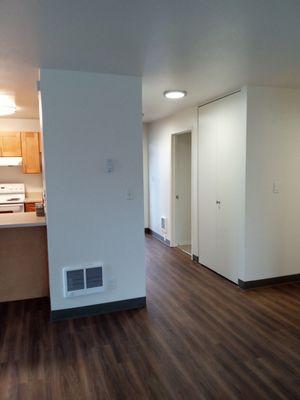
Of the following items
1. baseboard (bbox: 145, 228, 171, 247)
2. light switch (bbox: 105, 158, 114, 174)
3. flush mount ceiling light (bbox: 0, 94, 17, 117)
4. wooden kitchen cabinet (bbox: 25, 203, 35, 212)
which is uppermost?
A: flush mount ceiling light (bbox: 0, 94, 17, 117)

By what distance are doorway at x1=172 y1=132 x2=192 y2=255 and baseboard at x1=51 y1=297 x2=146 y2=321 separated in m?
2.35

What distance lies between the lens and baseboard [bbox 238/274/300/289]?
3.81m

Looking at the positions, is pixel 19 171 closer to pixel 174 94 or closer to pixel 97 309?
pixel 174 94

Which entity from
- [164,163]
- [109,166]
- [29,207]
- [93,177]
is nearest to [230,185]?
[109,166]

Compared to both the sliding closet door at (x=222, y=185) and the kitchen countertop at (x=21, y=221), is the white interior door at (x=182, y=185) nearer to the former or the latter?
the sliding closet door at (x=222, y=185)

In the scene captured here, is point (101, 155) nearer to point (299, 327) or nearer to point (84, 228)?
point (84, 228)

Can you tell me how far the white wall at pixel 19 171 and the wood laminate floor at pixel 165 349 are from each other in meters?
3.12

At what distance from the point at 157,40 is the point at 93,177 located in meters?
1.41

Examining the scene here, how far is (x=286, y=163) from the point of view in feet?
12.8

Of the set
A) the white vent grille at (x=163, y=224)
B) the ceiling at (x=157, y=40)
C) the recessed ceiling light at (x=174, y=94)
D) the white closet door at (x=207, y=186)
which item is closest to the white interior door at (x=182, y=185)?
the white vent grille at (x=163, y=224)

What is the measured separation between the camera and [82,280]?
312 cm

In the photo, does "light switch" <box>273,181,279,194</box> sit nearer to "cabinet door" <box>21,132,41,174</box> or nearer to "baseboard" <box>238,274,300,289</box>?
"baseboard" <box>238,274,300,289</box>

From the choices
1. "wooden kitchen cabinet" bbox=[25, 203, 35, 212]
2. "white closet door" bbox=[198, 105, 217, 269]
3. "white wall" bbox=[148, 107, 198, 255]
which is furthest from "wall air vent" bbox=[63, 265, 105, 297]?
"wooden kitchen cabinet" bbox=[25, 203, 35, 212]

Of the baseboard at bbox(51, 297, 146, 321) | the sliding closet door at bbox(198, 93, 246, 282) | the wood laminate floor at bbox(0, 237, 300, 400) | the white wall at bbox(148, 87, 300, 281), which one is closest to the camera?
the wood laminate floor at bbox(0, 237, 300, 400)
